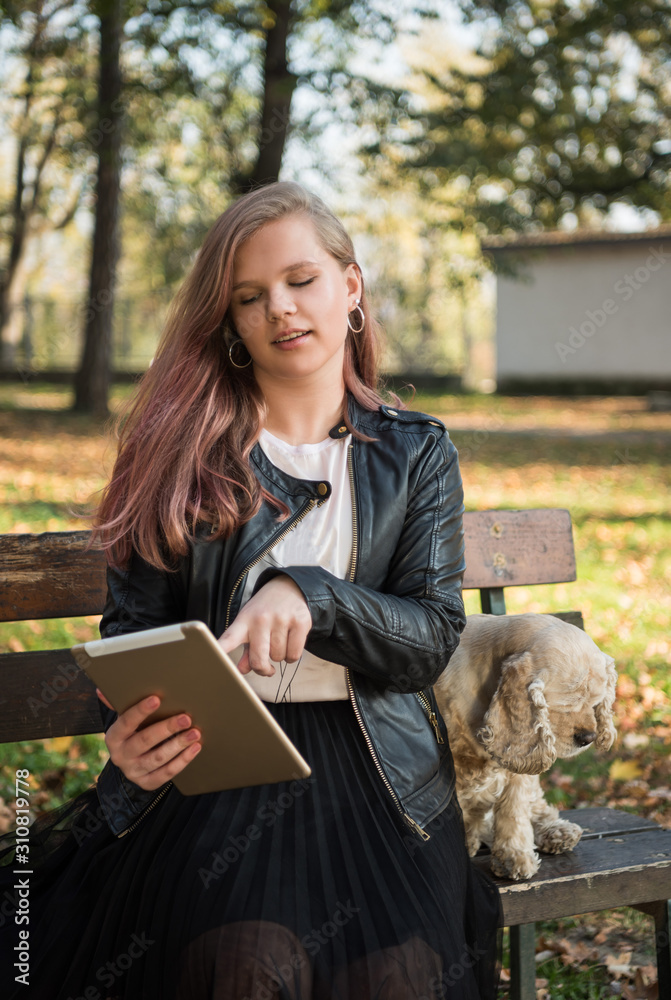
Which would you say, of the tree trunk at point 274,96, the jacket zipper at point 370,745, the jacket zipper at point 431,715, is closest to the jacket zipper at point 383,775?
the jacket zipper at point 370,745

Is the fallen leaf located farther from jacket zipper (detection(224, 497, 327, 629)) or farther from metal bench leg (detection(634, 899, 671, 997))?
jacket zipper (detection(224, 497, 327, 629))

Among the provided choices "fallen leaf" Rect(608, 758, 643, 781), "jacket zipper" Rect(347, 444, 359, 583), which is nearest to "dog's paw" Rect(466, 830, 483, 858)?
"jacket zipper" Rect(347, 444, 359, 583)

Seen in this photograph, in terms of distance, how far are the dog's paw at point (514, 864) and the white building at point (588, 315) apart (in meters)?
28.3

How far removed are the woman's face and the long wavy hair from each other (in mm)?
34

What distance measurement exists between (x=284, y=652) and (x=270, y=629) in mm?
63

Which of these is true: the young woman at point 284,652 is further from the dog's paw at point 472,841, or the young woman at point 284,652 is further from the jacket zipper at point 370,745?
the dog's paw at point 472,841

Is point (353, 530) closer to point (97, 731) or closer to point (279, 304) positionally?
point (279, 304)

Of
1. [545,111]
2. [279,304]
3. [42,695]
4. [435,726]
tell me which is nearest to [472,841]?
[435,726]

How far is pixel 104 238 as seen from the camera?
587 inches

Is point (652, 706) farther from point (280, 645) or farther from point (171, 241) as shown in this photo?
point (171, 241)

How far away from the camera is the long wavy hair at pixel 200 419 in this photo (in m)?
2.37

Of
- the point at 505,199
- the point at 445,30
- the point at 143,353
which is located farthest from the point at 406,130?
the point at 143,353

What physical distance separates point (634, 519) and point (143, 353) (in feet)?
170

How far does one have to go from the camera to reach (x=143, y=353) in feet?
193
